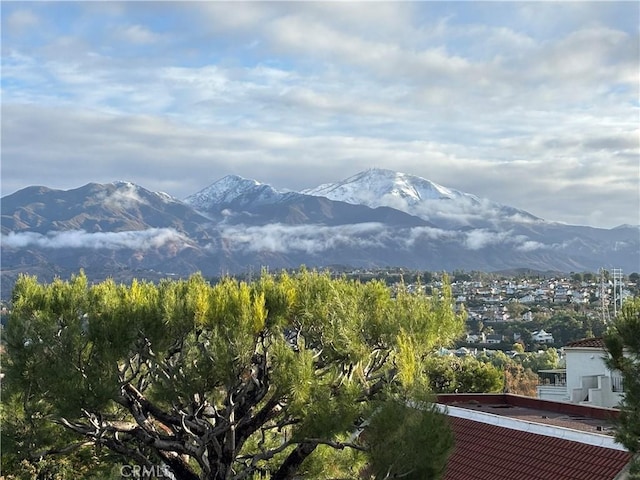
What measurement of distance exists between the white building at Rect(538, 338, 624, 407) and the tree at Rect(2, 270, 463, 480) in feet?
33.6

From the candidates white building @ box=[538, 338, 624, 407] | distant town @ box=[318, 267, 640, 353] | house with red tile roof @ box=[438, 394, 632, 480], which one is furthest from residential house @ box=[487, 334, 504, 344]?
house with red tile roof @ box=[438, 394, 632, 480]

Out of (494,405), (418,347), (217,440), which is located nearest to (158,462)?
(217,440)

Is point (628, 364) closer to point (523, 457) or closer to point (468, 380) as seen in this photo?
point (523, 457)

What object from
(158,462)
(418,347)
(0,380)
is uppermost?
(418,347)

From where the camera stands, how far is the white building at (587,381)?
20906 millimetres

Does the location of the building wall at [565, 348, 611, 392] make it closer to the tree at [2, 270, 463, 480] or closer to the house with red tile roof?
the house with red tile roof

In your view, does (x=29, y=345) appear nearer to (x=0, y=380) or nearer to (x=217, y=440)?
(x=0, y=380)

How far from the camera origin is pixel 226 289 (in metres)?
10.6

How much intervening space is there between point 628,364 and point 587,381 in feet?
45.9

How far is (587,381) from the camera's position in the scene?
22.3m

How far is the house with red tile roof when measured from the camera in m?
11.8

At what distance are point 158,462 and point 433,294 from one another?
571 centimetres

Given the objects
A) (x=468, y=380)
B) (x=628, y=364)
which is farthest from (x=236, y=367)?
(x=468, y=380)

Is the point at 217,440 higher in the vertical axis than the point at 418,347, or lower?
lower
